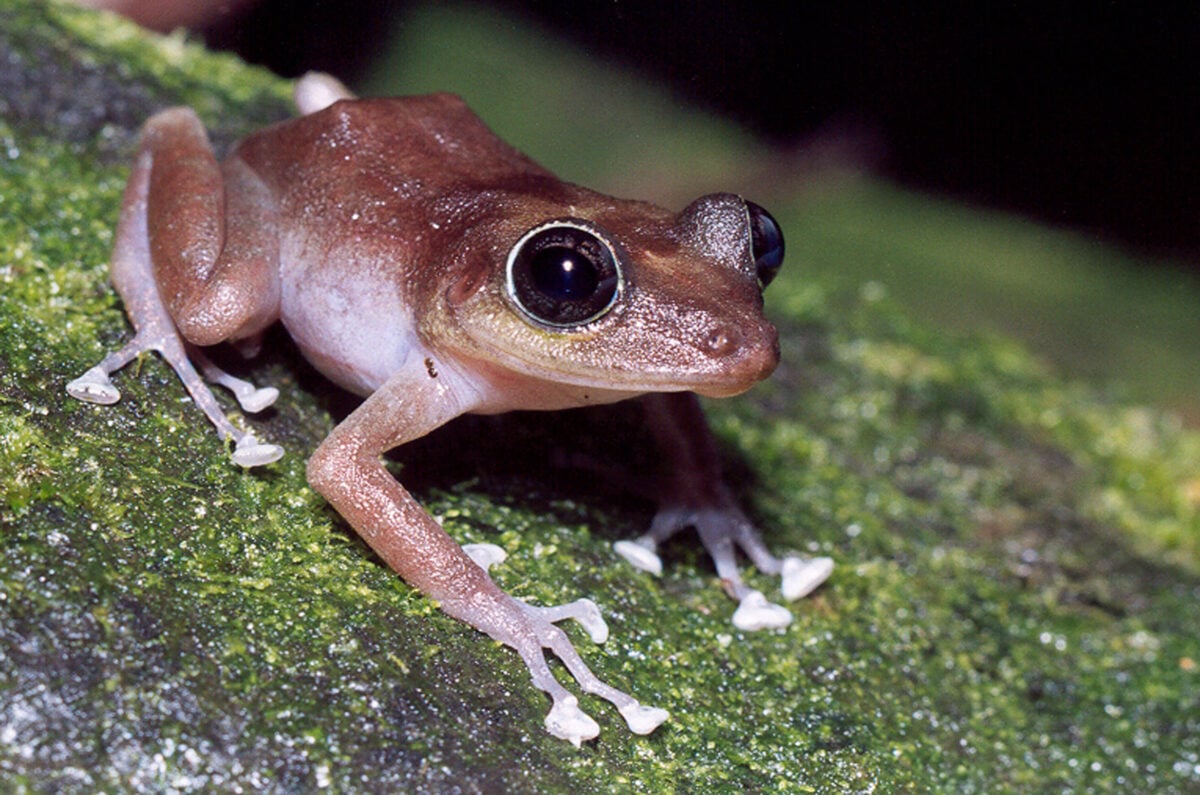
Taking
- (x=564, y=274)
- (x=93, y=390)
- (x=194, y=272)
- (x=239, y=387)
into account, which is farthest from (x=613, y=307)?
(x=93, y=390)

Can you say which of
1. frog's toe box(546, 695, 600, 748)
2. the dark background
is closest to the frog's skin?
frog's toe box(546, 695, 600, 748)

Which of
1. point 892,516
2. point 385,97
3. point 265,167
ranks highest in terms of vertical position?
point 385,97

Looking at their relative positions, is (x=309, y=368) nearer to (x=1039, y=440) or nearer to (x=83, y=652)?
(x=83, y=652)

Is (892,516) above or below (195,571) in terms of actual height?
below

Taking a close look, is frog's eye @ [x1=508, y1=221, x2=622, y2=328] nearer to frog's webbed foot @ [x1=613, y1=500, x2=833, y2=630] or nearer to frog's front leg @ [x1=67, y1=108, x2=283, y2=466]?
frog's front leg @ [x1=67, y1=108, x2=283, y2=466]

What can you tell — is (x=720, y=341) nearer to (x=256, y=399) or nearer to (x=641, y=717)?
(x=641, y=717)

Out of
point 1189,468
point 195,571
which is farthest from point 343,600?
point 1189,468
